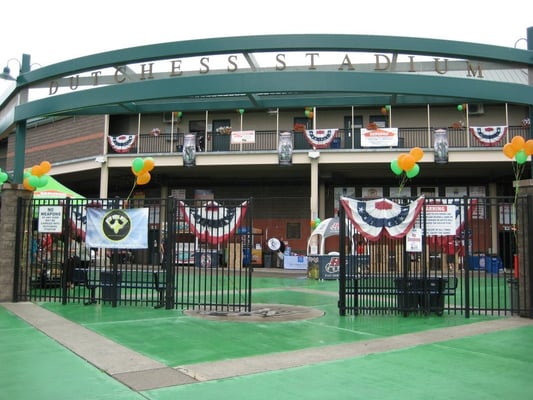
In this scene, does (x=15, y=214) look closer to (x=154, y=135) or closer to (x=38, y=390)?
(x=38, y=390)

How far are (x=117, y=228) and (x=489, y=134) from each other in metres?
18.9

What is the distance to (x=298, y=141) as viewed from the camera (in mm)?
27047

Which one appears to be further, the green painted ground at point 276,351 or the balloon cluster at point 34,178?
the balloon cluster at point 34,178

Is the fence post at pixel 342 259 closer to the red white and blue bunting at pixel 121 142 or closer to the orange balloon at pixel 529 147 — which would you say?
the orange balloon at pixel 529 147

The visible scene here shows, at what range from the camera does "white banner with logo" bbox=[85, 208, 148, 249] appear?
11.3m

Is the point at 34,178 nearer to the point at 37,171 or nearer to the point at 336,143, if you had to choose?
the point at 37,171

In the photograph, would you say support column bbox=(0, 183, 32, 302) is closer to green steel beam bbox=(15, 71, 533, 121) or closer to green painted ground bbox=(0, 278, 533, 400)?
green painted ground bbox=(0, 278, 533, 400)

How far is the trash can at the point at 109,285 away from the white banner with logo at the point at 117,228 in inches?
30.5

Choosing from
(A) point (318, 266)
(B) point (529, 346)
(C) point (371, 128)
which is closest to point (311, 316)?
(B) point (529, 346)

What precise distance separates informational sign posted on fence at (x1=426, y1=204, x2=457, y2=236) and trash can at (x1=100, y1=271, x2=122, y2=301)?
691cm

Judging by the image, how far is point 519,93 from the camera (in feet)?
32.2

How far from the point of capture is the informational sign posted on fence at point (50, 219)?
1184cm

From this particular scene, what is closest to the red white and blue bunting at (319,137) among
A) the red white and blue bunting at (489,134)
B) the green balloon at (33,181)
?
the red white and blue bunting at (489,134)

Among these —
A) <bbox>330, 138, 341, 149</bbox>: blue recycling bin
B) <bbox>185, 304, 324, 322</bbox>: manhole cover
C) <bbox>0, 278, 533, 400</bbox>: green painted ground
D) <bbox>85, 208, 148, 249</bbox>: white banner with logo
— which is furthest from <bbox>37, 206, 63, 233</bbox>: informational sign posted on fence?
<bbox>330, 138, 341, 149</bbox>: blue recycling bin
